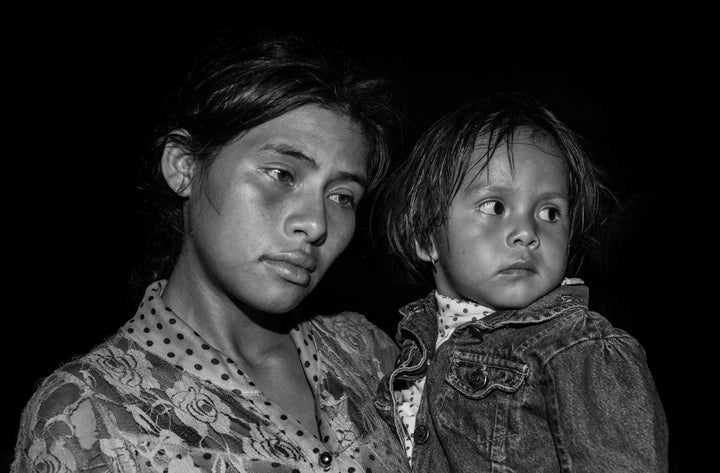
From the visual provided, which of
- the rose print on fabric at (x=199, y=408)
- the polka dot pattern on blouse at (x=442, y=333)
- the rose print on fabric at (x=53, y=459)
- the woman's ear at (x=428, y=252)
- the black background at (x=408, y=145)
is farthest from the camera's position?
the black background at (x=408, y=145)

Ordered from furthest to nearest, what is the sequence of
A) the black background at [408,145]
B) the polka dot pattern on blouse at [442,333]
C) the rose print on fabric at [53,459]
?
the black background at [408,145], the polka dot pattern on blouse at [442,333], the rose print on fabric at [53,459]

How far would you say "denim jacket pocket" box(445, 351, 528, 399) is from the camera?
4.49 ft

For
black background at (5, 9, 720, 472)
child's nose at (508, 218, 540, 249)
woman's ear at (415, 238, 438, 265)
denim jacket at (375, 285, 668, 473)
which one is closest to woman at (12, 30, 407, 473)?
denim jacket at (375, 285, 668, 473)

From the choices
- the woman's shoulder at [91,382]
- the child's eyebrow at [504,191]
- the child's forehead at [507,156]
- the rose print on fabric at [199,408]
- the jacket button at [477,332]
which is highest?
the child's forehead at [507,156]

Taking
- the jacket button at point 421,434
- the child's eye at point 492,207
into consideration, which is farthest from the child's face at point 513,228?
the jacket button at point 421,434

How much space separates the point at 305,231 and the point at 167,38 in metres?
1.83

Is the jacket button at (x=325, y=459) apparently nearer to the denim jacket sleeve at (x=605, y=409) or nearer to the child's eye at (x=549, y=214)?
the denim jacket sleeve at (x=605, y=409)

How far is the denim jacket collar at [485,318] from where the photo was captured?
143cm

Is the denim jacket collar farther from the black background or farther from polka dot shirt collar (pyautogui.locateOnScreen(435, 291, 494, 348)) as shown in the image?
the black background

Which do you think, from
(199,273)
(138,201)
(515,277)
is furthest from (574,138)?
(138,201)

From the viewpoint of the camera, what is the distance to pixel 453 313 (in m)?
1.68

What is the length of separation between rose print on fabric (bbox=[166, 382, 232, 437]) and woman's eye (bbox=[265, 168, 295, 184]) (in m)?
0.46

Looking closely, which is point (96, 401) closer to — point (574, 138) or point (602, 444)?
point (602, 444)

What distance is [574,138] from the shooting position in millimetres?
1706
